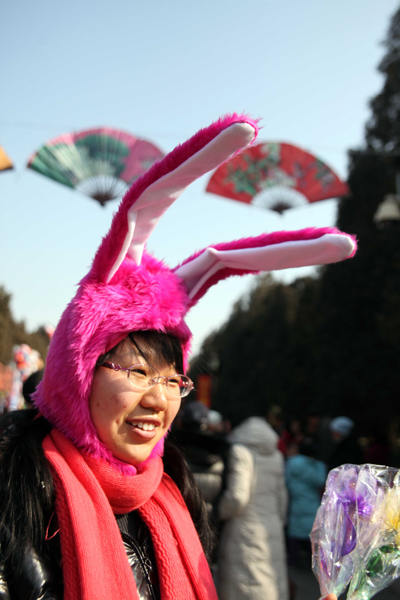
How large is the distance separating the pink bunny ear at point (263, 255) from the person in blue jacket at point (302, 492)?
419 centimetres

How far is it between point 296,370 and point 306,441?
16377 millimetres

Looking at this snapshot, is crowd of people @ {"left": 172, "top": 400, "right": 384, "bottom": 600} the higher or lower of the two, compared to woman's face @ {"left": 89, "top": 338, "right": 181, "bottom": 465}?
lower

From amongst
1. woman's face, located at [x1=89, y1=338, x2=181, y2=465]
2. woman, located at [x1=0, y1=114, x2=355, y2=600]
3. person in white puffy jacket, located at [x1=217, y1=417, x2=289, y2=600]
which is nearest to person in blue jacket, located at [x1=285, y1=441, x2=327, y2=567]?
person in white puffy jacket, located at [x1=217, y1=417, x2=289, y2=600]

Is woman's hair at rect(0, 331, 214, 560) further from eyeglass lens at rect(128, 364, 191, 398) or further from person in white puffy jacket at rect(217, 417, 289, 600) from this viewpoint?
person in white puffy jacket at rect(217, 417, 289, 600)

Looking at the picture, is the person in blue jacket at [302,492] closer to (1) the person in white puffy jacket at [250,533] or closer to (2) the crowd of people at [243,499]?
(2) the crowd of people at [243,499]

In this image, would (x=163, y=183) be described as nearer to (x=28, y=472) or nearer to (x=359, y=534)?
(x=28, y=472)

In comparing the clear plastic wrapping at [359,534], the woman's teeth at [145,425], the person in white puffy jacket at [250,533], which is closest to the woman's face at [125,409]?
the woman's teeth at [145,425]

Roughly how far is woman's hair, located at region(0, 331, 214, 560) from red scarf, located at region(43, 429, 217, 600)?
0.04 m

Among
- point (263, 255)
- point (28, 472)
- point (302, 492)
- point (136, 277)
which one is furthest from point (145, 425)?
point (302, 492)

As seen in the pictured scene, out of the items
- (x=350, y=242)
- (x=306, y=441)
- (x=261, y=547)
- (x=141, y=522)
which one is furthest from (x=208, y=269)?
(x=306, y=441)

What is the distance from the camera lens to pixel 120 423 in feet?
4.93

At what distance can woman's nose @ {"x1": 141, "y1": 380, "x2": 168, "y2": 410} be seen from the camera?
1.52 metres

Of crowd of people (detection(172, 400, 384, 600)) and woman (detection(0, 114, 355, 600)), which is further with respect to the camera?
crowd of people (detection(172, 400, 384, 600))

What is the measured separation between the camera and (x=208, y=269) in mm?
1811
